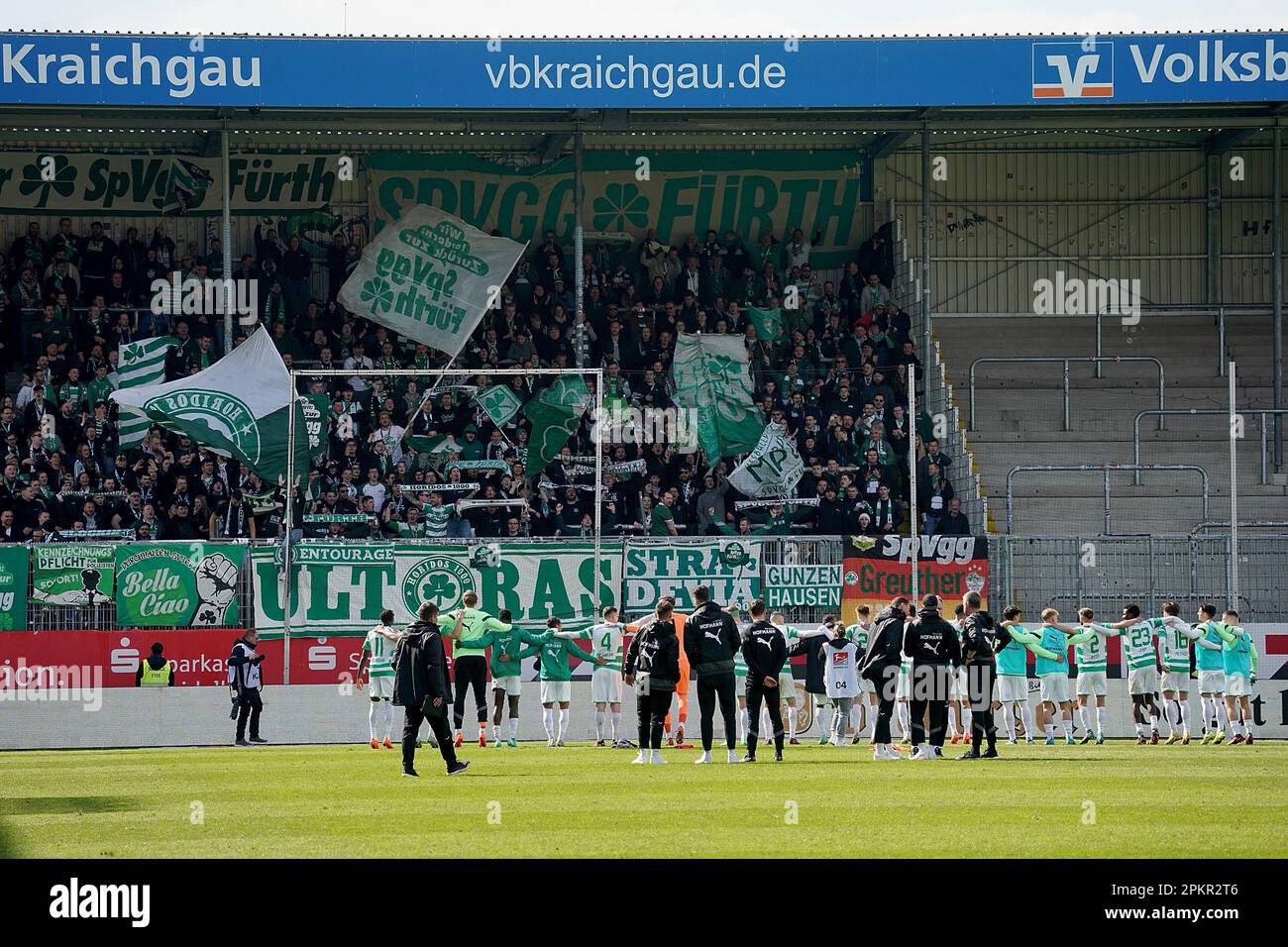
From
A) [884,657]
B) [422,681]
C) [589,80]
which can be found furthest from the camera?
[589,80]

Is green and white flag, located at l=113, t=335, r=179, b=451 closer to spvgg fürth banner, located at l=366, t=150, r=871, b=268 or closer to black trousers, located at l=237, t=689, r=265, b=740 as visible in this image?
spvgg fürth banner, located at l=366, t=150, r=871, b=268

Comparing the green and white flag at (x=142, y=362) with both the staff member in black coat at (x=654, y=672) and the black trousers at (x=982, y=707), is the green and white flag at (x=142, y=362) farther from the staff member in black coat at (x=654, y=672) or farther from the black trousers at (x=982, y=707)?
the black trousers at (x=982, y=707)

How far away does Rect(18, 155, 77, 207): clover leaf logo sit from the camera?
120 ft

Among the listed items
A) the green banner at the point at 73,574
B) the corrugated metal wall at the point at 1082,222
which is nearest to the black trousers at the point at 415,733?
the green banner at the point at 73,574

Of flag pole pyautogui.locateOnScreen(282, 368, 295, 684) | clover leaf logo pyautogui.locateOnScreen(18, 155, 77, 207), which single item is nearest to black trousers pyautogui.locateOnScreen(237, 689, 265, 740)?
flag pole pyautogui.locateOnScreen(282, 368, 295, 684)

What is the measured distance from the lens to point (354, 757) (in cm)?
2311

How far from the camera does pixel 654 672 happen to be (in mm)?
20875

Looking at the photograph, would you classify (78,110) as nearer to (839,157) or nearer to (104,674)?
(104,674)

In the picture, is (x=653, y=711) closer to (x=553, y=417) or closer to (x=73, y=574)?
(x=73, y=574)

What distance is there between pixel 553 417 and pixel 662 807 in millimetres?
15684

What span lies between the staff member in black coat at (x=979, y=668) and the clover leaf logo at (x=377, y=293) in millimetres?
15487

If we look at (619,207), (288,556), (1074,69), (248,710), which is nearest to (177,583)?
(288,556)
